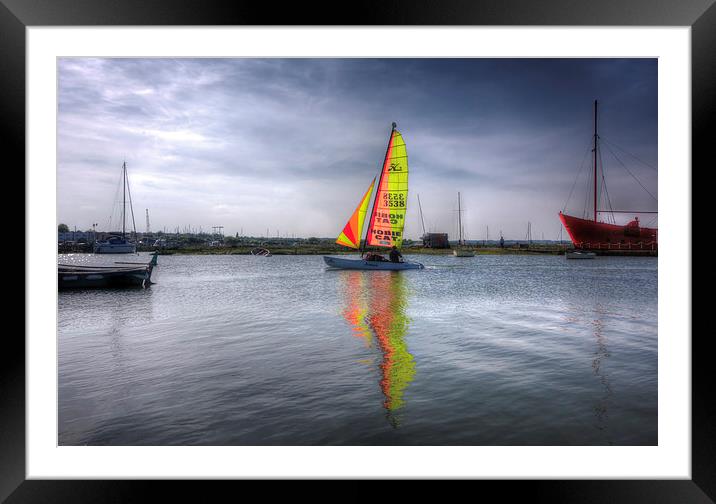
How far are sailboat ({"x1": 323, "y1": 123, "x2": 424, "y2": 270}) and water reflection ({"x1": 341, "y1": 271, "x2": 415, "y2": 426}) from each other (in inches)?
208

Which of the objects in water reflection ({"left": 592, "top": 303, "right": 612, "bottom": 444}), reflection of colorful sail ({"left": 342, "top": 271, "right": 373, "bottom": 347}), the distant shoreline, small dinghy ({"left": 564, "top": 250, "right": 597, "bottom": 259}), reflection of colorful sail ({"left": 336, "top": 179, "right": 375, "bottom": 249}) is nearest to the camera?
water reflection ({"left": 592, "top": 303, "right": 612, "bottom": 444})

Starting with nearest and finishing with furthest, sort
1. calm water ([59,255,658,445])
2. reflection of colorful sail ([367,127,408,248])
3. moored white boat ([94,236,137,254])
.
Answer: calm water ([59,255,658,445]), reflection of colorful sail ([367,127,408,248]), moored white boat ([94,236,137,254])

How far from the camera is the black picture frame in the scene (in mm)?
2016

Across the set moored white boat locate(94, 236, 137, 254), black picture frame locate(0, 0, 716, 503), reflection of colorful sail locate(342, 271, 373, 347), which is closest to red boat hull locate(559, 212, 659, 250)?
reflection of colorful sail locate(342, 271, 373, 347)

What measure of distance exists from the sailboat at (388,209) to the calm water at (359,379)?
1299 cm

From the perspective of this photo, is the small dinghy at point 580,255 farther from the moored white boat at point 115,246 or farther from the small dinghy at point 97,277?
the moored white boat at point 115,246

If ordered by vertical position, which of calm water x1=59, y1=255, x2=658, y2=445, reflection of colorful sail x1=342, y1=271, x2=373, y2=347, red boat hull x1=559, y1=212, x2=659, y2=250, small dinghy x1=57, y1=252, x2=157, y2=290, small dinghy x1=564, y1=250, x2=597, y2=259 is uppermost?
red boat hull x1=559, y1=212, x2=659, y2=250

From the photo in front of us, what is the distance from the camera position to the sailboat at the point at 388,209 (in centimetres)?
2306

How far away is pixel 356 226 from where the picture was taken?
24203 millimetres

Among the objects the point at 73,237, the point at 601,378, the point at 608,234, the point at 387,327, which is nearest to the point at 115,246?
the point at 73,237

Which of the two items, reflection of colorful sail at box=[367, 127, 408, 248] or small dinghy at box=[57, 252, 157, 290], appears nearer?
small dinghy at box=[57, 252, 157, 290]

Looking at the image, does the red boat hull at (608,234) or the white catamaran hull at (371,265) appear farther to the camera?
the red boat hull at (608,234)

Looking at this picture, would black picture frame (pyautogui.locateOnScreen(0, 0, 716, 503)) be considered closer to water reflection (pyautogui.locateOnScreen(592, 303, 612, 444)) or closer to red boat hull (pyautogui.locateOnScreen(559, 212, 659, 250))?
water reflection (pyautogui.locateOnScreen(592, 303, 612, 444))

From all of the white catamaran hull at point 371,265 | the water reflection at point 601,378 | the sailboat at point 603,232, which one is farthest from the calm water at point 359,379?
the sailboat at point 603,232
